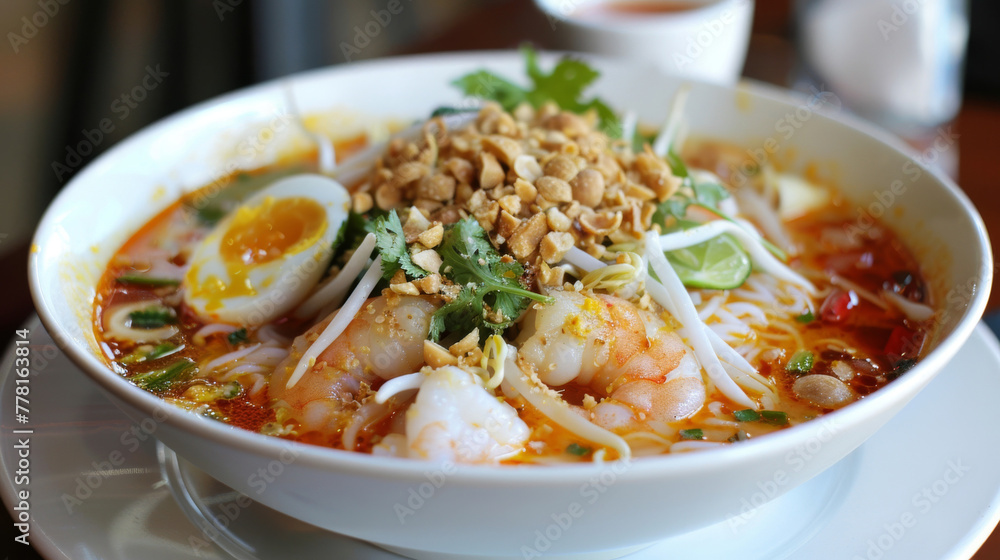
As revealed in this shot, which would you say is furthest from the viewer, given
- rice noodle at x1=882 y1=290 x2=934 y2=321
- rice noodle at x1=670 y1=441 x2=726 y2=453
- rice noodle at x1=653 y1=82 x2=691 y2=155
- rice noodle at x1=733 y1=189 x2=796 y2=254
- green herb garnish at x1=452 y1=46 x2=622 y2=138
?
green herb garnish at x1=452 y1=46 x2=622 y2=138

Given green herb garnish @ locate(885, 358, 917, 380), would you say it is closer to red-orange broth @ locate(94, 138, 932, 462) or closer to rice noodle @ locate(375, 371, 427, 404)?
red-orange broth @ locate(94, 138, 932, 462)

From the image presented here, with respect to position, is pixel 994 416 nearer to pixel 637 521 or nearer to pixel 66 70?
pixel 637 521

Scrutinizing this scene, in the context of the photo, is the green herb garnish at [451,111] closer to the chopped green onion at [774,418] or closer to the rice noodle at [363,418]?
the rice noodle at [363,418]

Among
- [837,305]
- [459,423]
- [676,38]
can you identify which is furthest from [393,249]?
[676,38]

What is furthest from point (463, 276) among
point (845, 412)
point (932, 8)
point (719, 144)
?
point (932, 8)

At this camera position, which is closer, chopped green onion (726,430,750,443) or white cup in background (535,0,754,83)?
chopped green onion (726,430,750,443)

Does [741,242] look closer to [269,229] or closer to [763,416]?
[763,416]

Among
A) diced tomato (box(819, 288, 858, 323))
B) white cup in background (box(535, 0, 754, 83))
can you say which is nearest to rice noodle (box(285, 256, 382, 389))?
diced tomato (box(819, 288, 858, 323))
